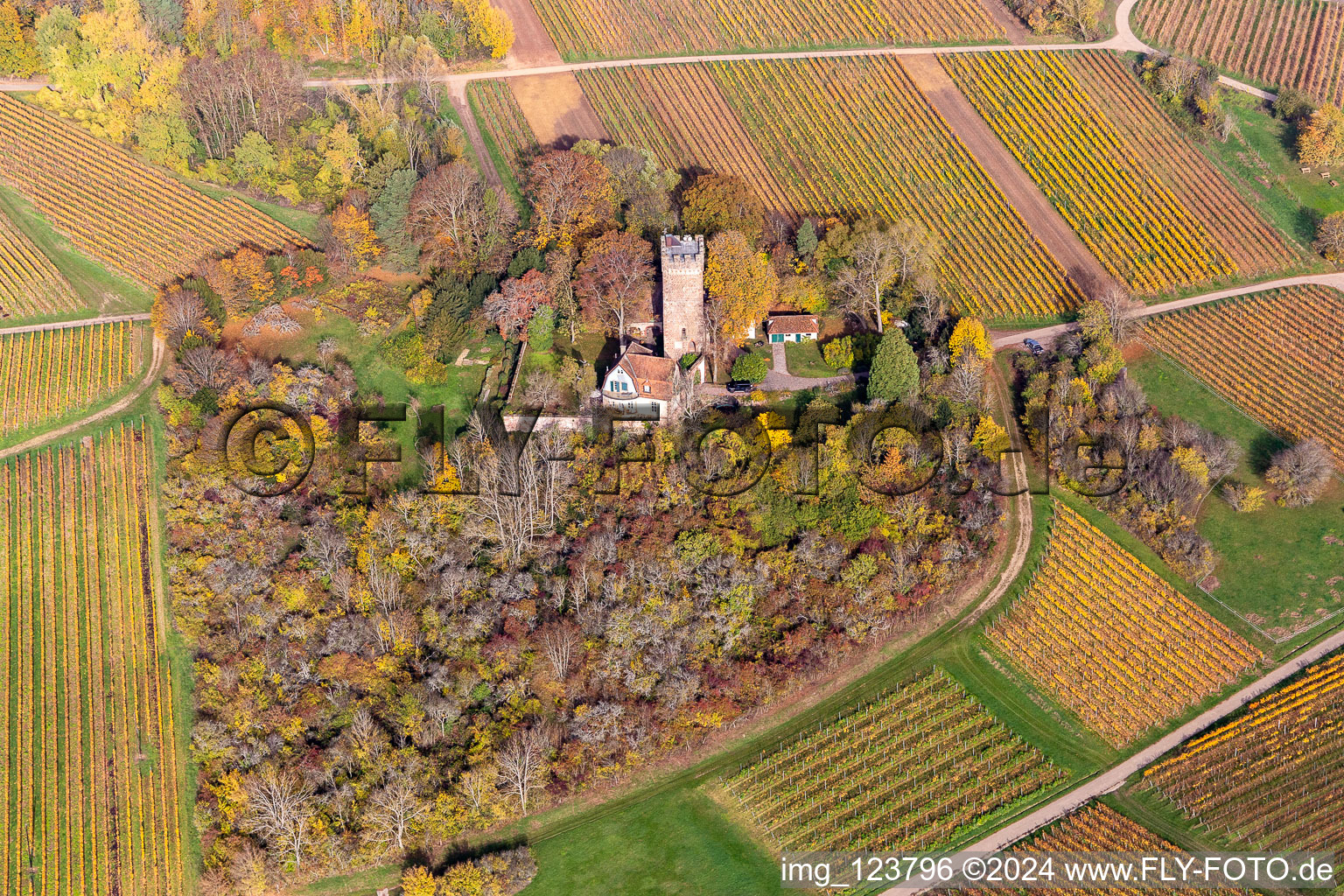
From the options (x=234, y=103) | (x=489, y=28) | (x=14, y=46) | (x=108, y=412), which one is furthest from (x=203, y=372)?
(x=14, y=46)

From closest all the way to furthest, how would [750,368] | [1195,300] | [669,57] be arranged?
[750,368]
[1195,300]
[669,57]

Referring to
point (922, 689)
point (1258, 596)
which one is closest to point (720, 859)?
point (922, 689)

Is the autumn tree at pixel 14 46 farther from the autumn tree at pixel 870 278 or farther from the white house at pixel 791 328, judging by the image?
the autumn tree at pixel 870 278

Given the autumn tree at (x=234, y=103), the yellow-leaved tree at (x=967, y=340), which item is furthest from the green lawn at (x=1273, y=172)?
the autumn tree at (x=234, y=103)

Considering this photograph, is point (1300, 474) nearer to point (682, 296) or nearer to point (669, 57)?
point (682, 296)

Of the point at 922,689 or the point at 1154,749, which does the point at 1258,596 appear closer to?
the point at 1154,749

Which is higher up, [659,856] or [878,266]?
[878,266]
